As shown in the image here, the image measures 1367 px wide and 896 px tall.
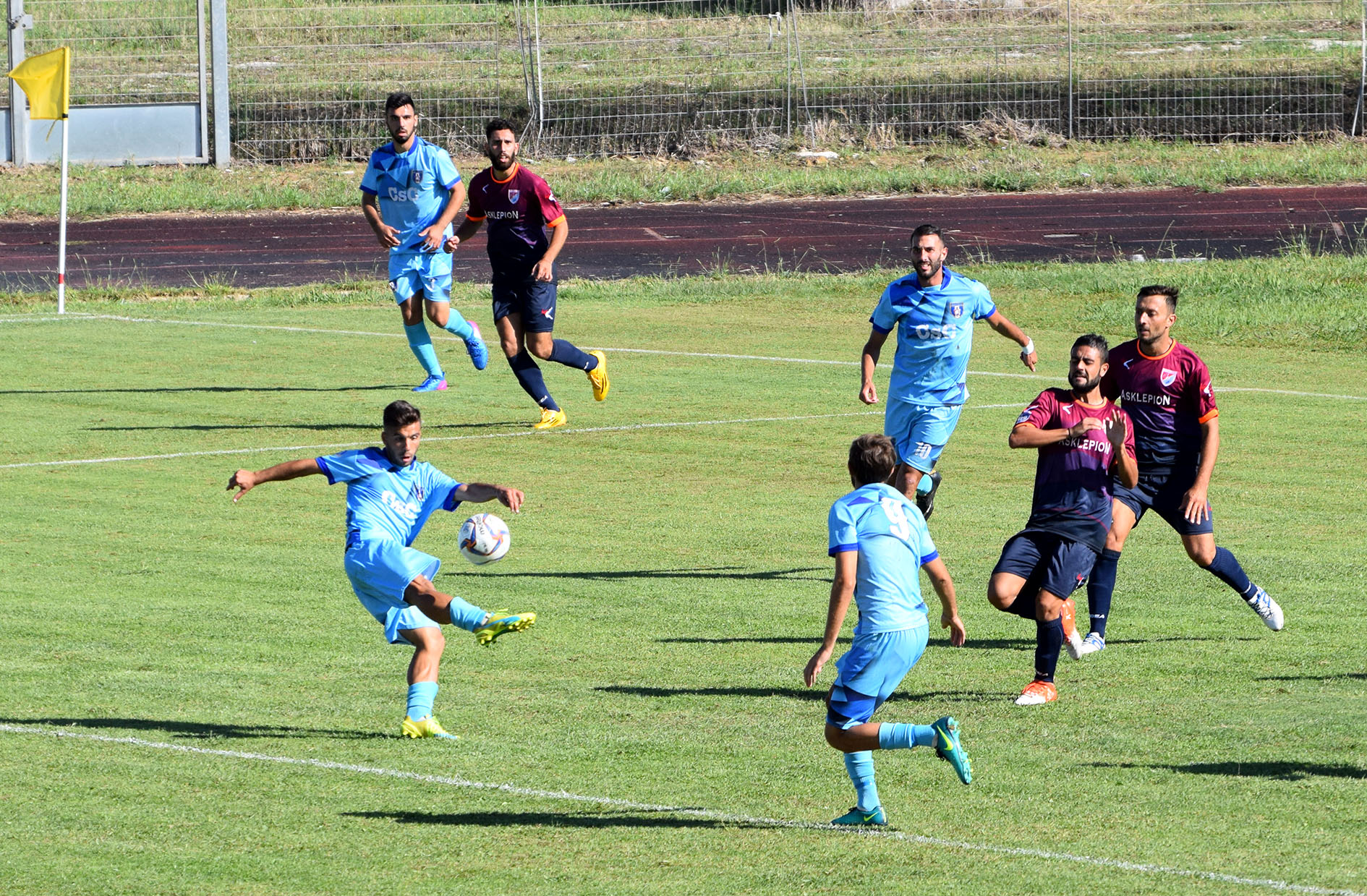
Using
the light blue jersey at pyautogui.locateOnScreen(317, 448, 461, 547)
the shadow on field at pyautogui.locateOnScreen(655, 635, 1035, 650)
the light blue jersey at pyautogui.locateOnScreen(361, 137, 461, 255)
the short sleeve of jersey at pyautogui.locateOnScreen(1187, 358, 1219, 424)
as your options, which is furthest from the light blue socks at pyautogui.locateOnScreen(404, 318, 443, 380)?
the light blue jersey at pyautogui.locateOnScreen(317, 448, 461, 547)

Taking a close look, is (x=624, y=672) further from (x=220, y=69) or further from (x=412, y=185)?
(x=220, y=69)

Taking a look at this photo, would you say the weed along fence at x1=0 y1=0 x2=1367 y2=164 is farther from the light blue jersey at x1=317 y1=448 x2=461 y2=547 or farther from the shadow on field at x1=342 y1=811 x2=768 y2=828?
the shadow on field at x1=342 y1=811 x2=768 y2=828

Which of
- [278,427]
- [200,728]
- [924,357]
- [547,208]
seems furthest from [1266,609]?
[278,427]

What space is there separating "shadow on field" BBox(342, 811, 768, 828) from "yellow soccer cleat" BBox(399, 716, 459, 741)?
1.04 meters

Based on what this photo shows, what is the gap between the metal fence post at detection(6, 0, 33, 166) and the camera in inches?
1467

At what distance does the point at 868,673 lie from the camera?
24.0 ft

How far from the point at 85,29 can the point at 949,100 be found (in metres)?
19.2

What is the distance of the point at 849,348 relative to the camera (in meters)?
22.3

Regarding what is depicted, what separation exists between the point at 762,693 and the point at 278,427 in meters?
8.61

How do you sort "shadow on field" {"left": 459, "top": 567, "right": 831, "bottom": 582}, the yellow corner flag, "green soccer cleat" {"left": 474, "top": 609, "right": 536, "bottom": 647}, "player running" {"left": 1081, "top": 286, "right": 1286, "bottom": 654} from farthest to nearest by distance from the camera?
the yellow corner flag → "shadow on field" {"left": 459, "top": 567, "right": 831, "bottom": 582} → "player running" {"left": 1081, "top": 286, "right": 1286, "bottom": 654} → "green soccer cleat" {"left": 474, "top": 609, "right": 536, "bottom": 647}

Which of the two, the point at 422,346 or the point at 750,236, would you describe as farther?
the point at 750,236

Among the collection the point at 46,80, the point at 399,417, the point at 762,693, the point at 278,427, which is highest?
the point at 46,80

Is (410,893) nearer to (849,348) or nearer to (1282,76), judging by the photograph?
(849,348)

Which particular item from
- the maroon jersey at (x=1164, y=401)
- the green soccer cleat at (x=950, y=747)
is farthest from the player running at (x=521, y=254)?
the green soccer cleat at (x=950, y=747)
